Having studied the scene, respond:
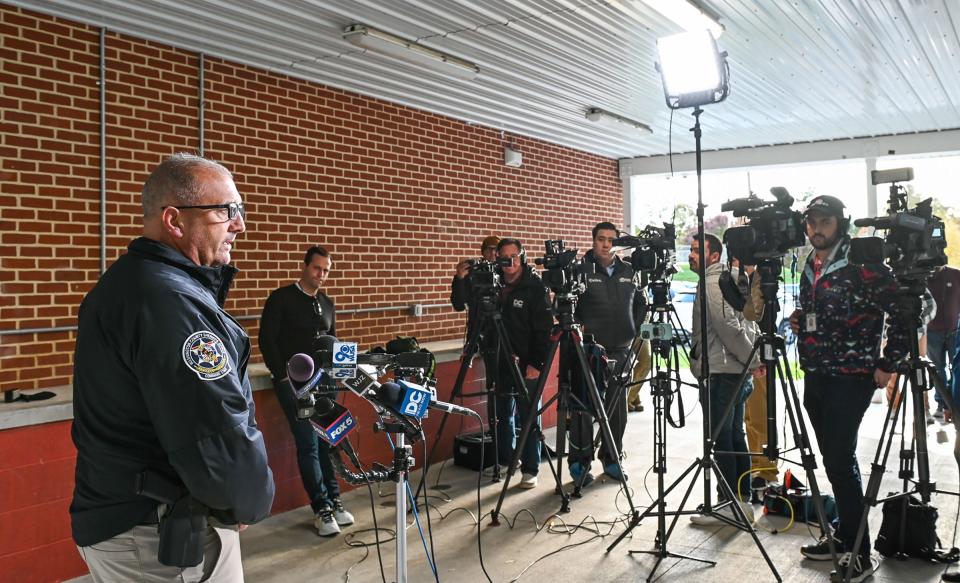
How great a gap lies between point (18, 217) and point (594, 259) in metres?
3.52

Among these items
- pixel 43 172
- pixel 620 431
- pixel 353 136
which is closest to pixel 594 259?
pixel 620 431

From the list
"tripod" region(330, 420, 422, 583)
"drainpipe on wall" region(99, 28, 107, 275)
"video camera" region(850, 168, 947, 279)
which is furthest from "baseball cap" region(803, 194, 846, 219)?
"drainpipe on wall" region(99, 28, 107, 275)

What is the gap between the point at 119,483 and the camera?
5.05 ft

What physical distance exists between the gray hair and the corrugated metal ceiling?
2.52m

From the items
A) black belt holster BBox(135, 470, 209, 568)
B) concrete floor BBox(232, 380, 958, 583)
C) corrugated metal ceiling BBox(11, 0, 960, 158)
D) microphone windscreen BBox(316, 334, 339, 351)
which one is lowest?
concrete floor BBox(232, 380, 958, 583)

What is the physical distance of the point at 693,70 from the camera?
353 cm

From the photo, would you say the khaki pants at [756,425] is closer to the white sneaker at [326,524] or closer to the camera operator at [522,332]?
the camera operator at [522,332]

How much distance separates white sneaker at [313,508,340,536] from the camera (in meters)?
4.12

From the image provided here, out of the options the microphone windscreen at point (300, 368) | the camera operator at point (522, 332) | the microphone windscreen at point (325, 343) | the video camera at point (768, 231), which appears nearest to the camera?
the microphone windscreen at point (300, 368)

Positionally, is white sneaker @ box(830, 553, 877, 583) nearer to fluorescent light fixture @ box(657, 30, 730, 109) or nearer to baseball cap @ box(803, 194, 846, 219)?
baseball cap @ box(803, 194, 846, 219)

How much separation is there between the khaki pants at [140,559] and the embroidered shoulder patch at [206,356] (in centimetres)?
37

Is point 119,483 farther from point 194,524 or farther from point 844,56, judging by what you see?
point 844,56

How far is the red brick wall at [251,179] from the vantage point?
3.82 metres

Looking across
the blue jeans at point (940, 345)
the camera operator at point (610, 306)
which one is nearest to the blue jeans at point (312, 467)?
the camera operator at point (610, 306)
